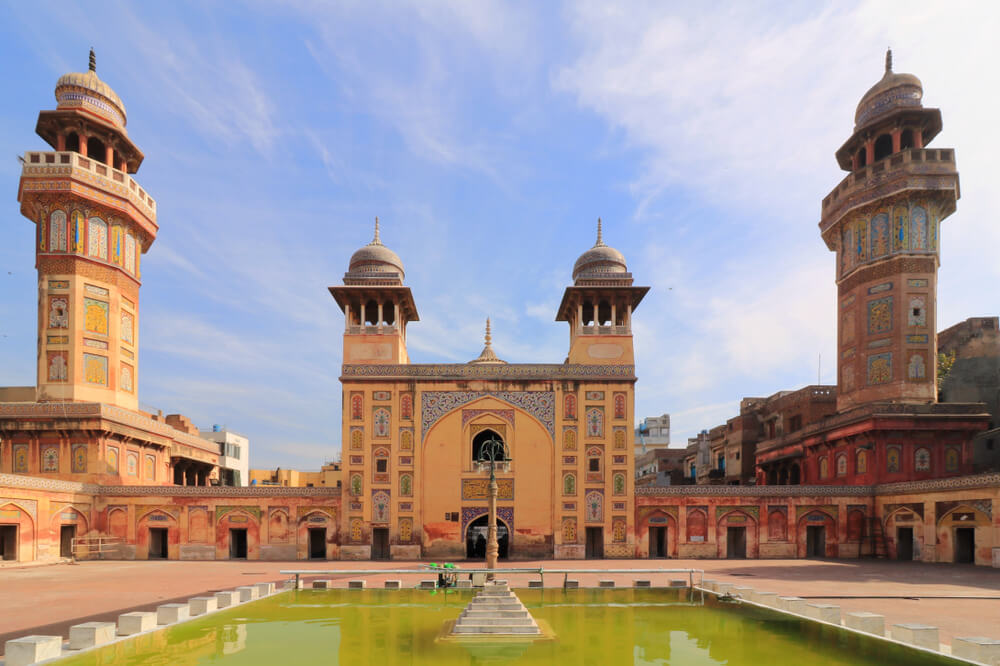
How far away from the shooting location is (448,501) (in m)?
27.3

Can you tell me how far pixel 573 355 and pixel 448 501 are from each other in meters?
8.47

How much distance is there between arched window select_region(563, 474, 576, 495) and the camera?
1089 inches

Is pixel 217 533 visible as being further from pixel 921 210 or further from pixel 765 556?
pixel 921 210

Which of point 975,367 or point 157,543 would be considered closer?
point 157,543

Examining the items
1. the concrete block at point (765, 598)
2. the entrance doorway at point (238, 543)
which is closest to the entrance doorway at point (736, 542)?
the concrete block at point (765, 598)

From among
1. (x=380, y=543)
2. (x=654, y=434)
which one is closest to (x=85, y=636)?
(x=380, y=543)

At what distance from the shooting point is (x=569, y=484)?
27.8 metres

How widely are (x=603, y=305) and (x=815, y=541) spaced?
1359 cm

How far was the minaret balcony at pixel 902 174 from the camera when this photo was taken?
97.1 ft

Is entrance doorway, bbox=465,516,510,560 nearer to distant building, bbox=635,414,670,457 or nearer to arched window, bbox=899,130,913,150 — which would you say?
arched window, bbox=899,130,913,150

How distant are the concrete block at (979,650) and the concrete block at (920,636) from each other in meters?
0.62

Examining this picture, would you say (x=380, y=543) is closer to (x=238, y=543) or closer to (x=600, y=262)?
(x=238, y=543)

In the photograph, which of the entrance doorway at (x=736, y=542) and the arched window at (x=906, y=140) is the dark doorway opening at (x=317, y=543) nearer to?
the entrance doorway at (x=736, y=542)

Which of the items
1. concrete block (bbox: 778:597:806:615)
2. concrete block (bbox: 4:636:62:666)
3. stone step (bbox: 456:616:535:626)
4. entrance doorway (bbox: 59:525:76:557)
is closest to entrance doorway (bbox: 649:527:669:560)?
concrete block (bbox: 778:597:806:615)
